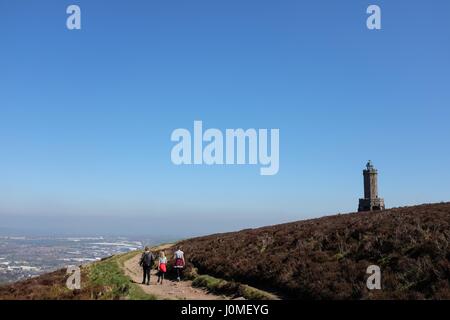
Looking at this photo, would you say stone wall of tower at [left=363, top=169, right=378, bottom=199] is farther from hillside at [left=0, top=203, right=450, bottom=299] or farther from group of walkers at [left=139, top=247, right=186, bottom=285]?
group of walkers at [left=139, top=247, right=186, bottom=285]

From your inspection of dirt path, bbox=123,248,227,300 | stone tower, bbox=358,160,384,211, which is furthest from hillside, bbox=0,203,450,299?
stone tower, bbox=358,160,384,211

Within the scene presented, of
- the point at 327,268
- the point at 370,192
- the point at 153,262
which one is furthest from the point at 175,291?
the point at 370,192

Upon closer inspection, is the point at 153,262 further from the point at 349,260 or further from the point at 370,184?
the point at 370,184

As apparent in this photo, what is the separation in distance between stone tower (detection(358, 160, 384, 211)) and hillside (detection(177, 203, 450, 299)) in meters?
23.8

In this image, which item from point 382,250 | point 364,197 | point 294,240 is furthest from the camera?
point 364,197

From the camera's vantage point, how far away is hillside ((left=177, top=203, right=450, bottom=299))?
1559 cm

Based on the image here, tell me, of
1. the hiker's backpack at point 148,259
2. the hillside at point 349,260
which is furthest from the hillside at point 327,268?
the hiker's backpack at point 148,259

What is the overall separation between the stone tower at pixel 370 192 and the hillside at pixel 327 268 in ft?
79.6

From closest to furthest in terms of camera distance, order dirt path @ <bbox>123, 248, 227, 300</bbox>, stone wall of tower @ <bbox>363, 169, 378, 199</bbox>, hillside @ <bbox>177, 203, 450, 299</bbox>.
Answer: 1. hillside @ <bbox>177, 203, 450, 299</bbox>
2. dirt path @ <bbox>123, 248, 227, 300</bbox>
3. stone wall of tower @ <bbox>363, 169, 378, 199</bbox>

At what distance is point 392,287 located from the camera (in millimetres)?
15578

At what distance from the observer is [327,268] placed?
62.4ft
